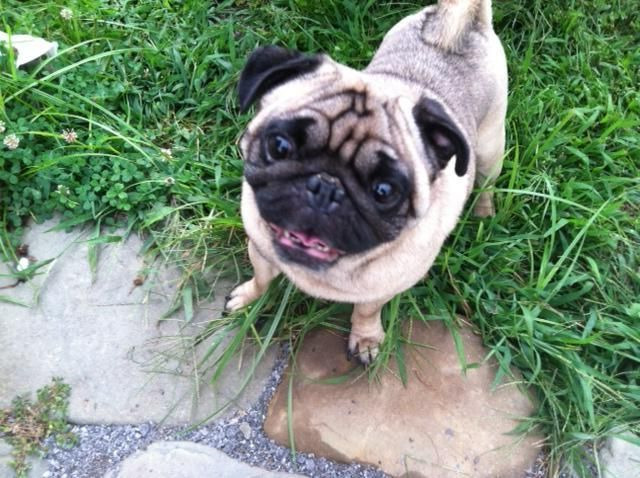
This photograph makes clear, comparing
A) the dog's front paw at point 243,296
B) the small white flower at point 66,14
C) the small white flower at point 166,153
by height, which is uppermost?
the small white flower at point 66,14

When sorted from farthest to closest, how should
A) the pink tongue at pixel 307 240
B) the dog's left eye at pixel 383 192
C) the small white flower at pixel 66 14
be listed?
1. the small white flower at pixel 66 14
2. the pink tongue at pixel 307 240
3. the dog's left eye at pixel 383 192

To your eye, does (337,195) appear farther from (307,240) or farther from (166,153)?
(166,153)

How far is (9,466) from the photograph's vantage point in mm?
2342

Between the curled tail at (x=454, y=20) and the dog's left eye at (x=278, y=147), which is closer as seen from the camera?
the dog's left eye at (x=278, y=147)

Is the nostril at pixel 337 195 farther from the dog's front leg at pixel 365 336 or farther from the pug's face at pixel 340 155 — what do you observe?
the dog's front leg at pixel 365 336

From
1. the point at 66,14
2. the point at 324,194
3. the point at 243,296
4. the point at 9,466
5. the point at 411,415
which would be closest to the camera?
the point at 324,194

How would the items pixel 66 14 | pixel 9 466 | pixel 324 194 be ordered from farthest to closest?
pixel 66 14 < pixel 9 466 < pixel 324 194

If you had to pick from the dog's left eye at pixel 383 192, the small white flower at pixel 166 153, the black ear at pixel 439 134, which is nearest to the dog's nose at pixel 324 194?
the dog's left eye at pixel 383 192

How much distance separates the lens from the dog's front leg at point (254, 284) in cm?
248

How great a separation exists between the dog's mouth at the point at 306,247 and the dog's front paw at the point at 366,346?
648mm

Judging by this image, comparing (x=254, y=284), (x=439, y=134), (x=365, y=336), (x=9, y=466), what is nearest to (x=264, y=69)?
(x=439, y=134)

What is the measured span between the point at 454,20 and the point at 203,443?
200 centimetres

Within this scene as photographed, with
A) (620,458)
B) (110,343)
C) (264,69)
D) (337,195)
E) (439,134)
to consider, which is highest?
(264,69)

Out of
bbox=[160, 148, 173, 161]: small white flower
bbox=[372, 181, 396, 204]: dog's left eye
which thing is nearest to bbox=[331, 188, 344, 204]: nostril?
bbox=[372, 181, 396, 204]: dog's left eye
